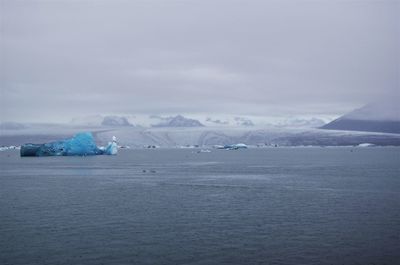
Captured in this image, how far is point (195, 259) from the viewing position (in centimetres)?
1591

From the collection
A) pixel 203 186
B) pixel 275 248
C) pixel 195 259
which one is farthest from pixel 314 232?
pixel 203 186

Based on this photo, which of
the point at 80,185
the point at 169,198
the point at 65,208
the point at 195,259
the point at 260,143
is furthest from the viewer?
the point at 260,143

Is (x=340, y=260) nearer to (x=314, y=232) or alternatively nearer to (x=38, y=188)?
(x=314, y=232)

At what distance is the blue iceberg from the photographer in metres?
86.3

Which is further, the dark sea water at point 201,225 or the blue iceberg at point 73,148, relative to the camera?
the blue iceberg at point 73,148

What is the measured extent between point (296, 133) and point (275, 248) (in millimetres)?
137170

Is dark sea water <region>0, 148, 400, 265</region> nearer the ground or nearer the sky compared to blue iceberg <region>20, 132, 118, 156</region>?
nearer the ground

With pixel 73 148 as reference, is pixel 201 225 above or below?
below

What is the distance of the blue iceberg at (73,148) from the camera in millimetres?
86312

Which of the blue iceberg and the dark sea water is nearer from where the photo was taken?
the dark sea water

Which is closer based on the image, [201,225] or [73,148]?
[201,225]

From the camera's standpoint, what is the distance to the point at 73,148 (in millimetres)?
89750

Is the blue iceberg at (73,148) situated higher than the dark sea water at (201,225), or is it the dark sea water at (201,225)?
the blue iceberg at (73,148)

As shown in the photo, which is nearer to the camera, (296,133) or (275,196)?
(275,196)
